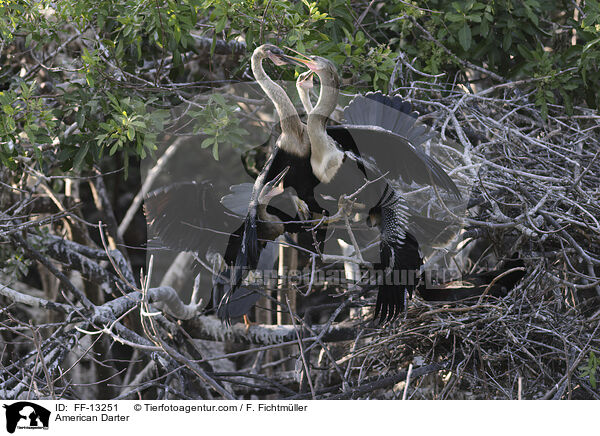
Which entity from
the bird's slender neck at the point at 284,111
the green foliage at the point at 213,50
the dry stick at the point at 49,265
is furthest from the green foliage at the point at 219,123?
the dry stick at the point at 49,265

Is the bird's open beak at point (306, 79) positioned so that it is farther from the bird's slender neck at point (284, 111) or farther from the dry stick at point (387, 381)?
the dry stick at point (387, 381)

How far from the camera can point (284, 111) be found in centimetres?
264

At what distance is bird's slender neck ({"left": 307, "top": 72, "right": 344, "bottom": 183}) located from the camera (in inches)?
102

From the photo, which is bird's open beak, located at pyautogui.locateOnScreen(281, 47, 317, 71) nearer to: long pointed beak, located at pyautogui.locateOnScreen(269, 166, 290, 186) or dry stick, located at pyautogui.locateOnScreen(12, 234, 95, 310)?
long pointed beak, located at pyautogui.locateOnScreen(269, 166, 290, 186)

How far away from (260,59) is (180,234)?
2.61 feet

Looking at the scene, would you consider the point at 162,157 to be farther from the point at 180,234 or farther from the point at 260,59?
the point at 260,59

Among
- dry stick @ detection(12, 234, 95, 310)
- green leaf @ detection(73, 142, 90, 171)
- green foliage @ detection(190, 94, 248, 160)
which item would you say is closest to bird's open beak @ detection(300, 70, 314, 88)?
green foliage @ detection(190, 94, 248, 160)

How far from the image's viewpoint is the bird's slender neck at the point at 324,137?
8.52 ft

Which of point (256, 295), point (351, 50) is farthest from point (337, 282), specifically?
point (351, 50)

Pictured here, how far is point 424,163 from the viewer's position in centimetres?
263
